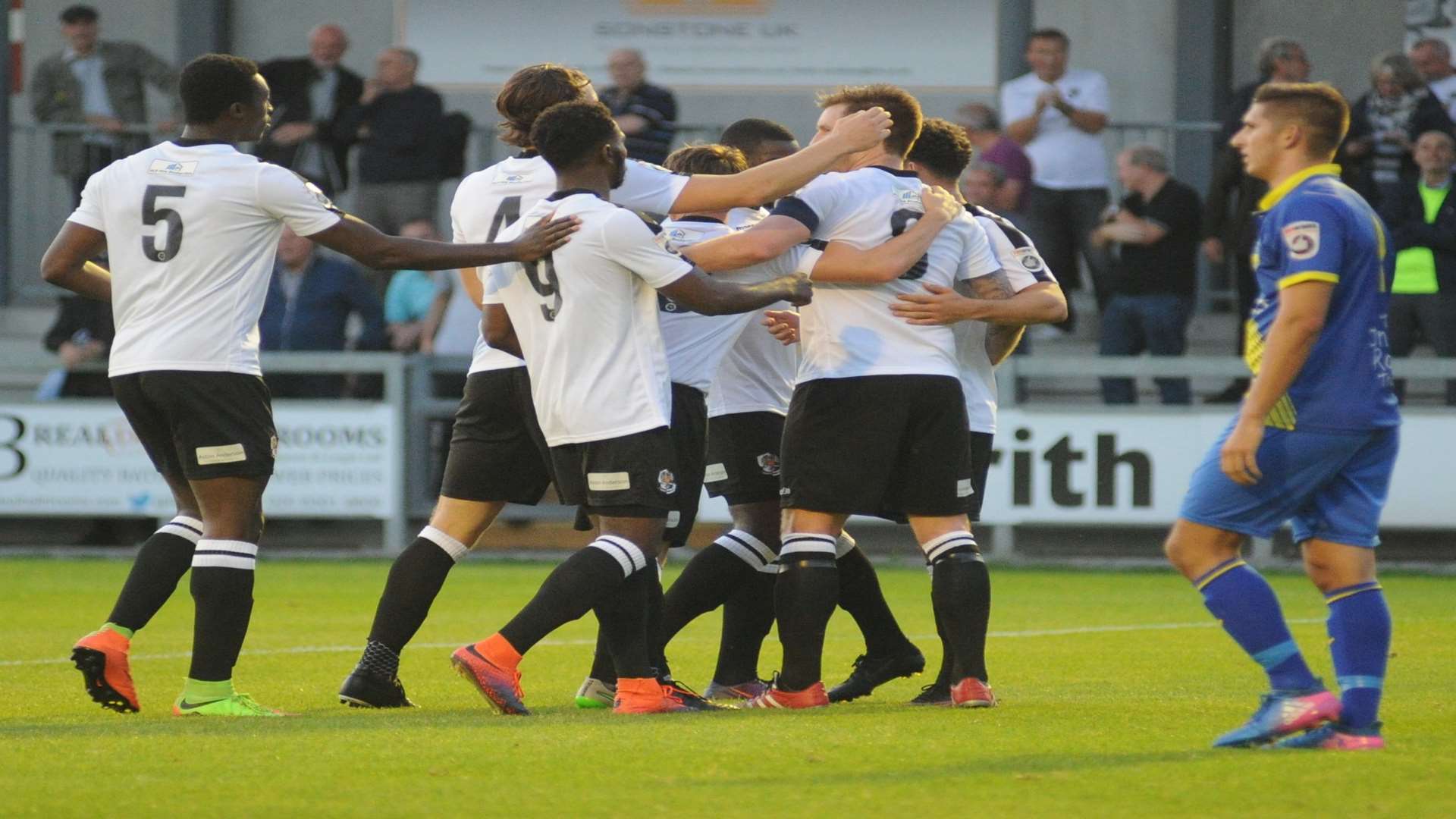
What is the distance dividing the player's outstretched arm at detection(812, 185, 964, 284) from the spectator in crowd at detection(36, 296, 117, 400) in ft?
29.8

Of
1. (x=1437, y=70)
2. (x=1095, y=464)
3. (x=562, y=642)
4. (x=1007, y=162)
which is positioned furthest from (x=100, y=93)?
(x=1437, y=70)

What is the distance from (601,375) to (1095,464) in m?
7.86

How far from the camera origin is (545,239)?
627cm

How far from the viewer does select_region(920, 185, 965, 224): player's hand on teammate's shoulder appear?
6680mm

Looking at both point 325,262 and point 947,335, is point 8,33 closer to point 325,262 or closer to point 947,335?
point 325,262

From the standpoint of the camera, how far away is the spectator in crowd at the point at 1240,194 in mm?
13586

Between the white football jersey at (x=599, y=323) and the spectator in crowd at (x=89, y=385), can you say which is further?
the spectator in crowd at (x=89, y=385)

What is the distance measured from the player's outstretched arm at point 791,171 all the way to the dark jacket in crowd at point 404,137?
29.1 ft

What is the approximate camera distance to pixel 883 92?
22.4 feet

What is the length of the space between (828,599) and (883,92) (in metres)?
1.61

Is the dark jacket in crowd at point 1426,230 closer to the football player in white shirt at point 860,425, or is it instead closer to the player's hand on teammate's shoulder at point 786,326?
the player's hand on teammate's shoulder at point 786,326

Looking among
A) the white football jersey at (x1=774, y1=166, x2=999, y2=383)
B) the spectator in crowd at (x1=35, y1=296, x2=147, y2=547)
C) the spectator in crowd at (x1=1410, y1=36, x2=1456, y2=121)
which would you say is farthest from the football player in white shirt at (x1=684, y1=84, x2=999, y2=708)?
the spectator in crowd at (x1=35, y1=296, x2=147, y2=547)

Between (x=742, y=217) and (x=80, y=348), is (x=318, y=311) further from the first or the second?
(x=742, y=217)

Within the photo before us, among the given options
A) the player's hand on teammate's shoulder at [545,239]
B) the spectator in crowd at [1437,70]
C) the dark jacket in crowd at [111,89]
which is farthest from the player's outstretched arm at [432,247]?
the dark jacket in crowd at [111,89]
